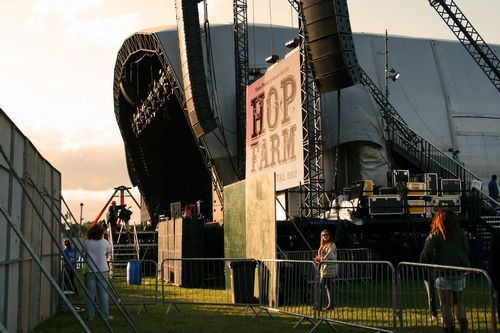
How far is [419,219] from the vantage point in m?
21.9

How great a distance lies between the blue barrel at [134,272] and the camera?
70.7 feet

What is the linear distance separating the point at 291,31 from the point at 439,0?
316 inches

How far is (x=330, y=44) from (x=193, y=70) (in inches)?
404

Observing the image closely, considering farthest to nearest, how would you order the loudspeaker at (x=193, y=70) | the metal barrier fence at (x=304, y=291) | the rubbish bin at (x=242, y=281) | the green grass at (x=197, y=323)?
the loudspeaker at (x=193, y=70) → the rubbish bin at (x=242, y=281) → the metal barrier fence at (x=304, y=291) → the green grass at (x=197, y=323)

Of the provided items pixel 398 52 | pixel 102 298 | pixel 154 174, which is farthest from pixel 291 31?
pixel 102 298

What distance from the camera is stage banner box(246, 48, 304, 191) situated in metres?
19.4

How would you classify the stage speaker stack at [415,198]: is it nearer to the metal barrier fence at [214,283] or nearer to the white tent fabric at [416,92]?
the white tent fabric at [416,92]

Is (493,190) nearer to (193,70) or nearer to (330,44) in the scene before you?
(330,44)

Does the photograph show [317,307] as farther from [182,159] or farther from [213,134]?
[182,159]

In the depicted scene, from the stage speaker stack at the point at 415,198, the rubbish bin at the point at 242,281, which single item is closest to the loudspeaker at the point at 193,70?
the stage speaker stack at the point at 415,198

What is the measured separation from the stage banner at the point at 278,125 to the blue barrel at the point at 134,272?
4.99 meters

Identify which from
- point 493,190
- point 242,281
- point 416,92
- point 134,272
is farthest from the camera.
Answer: point 416,92

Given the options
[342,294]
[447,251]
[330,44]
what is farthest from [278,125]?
[447,251]

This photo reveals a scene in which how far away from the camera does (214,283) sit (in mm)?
19000
